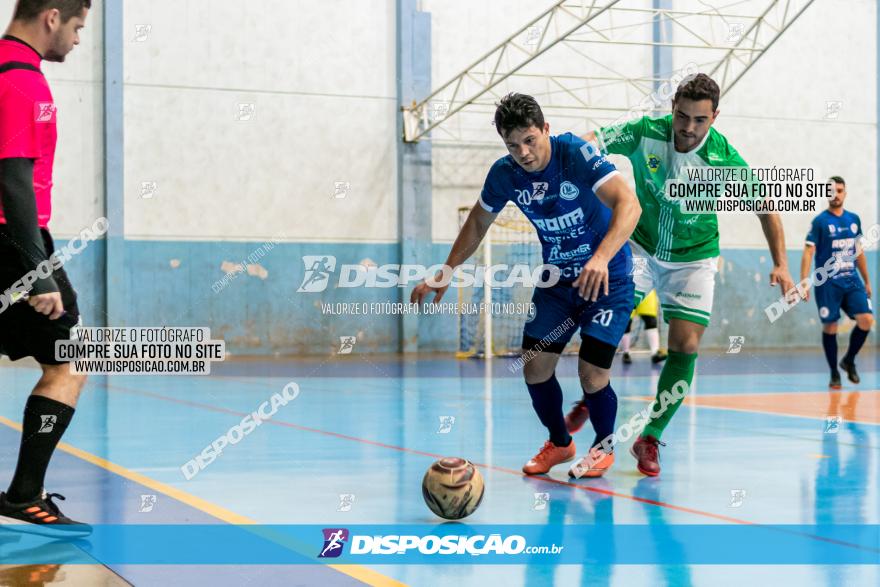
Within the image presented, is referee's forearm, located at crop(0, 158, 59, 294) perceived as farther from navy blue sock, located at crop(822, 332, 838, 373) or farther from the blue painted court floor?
navy blue sock, located at crop(822, 332, 838, 373)

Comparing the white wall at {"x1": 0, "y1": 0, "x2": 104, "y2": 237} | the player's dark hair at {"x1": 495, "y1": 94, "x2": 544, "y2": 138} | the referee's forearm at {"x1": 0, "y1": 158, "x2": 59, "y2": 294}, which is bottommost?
the referee's forearm at {"x1": 0, "y1": 158, "x2": 59, "y2": 294}

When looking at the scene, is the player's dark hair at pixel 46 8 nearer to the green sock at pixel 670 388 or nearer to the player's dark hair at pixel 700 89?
the player's dark hair at pixel 700 89

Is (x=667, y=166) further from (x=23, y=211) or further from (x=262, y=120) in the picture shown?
(x=262, y=120)

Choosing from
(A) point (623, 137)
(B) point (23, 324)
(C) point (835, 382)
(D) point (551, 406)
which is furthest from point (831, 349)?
(B) point (23, 324)

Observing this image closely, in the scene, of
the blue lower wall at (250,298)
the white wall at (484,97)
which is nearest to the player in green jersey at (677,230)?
the blue lower wall at (250,298)

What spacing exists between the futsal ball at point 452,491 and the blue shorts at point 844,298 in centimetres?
909

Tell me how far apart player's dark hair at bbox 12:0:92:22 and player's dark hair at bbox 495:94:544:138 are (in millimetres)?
1973

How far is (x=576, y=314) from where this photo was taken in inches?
230

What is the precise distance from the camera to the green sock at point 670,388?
6.16 m

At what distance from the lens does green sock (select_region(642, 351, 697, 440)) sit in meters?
6.16

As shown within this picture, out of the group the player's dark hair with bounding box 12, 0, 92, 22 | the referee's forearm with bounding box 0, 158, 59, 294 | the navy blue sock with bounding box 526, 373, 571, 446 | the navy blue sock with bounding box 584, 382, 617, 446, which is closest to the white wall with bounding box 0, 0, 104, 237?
the navy blue sock with bounding box 526, 373, 571, 446

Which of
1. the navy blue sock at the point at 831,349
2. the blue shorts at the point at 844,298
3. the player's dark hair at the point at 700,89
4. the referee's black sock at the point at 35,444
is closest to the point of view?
the referee's black sock at the point at 35,444

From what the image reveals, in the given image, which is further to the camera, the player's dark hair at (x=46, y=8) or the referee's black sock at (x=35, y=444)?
the referee's black sock at (x=35, y=444)

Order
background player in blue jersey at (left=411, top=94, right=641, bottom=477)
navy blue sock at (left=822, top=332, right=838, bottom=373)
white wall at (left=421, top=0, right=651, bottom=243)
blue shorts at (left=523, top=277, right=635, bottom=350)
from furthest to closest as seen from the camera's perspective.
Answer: white wall at (left=421, top=0, right=651, bottom=243) → navy blue sock at (left=822, top=332, right=838, bottom=373) → blue shorts at (left=523, top=277, right=635, bottom=350) → background player in blue jersey at (left=411, top=94, right=641, bottom=477)
